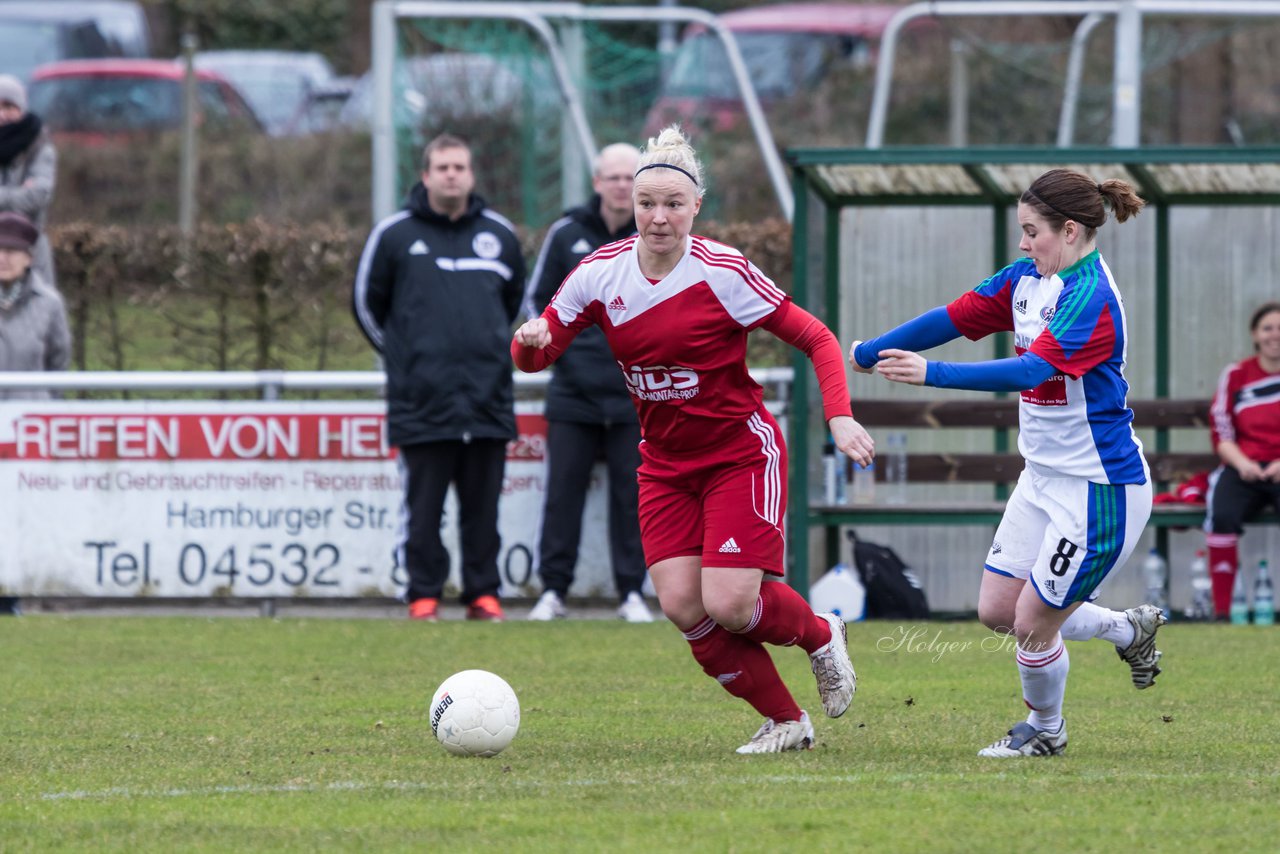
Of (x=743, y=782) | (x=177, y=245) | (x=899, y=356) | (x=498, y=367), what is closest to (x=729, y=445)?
(x=899, y=356)

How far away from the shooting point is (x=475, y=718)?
629 cm

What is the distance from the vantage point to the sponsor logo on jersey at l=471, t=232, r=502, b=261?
10547 millimetres

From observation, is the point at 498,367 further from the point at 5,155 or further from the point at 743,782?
the point at 743,782

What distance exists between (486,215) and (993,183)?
9.69ft

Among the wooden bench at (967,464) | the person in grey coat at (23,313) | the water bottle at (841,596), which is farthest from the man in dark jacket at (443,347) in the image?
the person in grey coat at (23,313)

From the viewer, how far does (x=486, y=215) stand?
1066 centimetres

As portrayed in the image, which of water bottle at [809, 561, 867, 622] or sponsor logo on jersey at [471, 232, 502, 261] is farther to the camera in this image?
water bottle at [809, 561, 867, 622]

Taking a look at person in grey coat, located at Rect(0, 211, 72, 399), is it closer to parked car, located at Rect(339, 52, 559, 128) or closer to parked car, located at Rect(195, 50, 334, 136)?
parked car, located at Rect(339, 52, 559, 128)

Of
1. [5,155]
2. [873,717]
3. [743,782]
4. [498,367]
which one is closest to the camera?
[743,782]

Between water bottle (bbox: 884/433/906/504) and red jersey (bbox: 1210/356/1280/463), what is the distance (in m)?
1.71

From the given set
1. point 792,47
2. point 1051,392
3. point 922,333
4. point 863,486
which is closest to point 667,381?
point 922,333

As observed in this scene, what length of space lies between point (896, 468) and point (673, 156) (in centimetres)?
549

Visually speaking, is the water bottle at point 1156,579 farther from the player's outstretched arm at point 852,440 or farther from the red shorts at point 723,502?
the player's outstretched arm at point 852,440

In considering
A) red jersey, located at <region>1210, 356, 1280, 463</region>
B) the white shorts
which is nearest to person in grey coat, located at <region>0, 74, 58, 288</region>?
red jersey, located at <region>1210, 356, 1280, 463</region>
